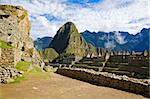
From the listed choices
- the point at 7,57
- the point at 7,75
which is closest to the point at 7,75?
the point at 7,75

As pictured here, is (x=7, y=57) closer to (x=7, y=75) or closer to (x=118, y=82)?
(x=7, y=75)

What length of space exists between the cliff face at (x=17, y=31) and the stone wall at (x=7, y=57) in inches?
37.9

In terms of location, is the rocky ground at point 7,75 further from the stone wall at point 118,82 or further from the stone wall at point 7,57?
the stone wall at point 118,82

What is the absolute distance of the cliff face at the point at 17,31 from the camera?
25.2 meters

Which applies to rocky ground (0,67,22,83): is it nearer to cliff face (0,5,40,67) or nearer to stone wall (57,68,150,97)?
cliff face (0,5,40,67)

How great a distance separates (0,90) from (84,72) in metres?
8.54

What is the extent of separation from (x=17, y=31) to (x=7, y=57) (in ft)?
43.2

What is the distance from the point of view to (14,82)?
49.6ft

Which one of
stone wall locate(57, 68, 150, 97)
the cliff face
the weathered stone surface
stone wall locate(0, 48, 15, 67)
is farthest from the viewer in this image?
the cliff face

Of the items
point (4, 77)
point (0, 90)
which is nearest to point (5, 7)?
point (4, 77)

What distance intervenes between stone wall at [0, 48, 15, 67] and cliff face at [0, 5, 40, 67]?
96cm

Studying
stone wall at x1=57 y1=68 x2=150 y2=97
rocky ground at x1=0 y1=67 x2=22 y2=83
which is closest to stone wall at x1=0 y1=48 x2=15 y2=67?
rocky ground at x1=0 y1=67 x2=22 y2=83

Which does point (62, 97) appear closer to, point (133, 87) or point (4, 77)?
point (133, 87)

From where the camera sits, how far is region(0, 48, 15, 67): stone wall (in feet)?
58.7
